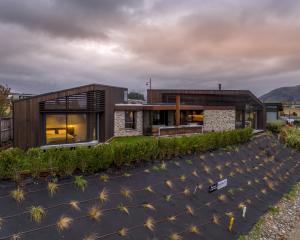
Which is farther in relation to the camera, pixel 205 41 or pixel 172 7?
pixel 205 41

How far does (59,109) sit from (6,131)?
15.9 feet

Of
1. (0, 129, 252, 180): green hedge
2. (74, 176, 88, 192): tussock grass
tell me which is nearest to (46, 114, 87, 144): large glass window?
(0, 129, 252, 180): green hedge

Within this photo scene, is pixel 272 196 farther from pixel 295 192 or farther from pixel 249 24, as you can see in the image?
pixel 249 24

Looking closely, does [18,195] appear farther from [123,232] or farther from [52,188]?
[123,232]

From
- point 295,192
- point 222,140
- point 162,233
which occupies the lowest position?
point 295,192

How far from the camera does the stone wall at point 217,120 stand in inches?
1027

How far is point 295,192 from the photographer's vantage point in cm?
1248

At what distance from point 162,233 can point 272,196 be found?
7589 mm

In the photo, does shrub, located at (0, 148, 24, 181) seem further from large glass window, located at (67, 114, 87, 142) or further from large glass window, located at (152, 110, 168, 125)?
large glass window, located at (152, 110, 168, 125)

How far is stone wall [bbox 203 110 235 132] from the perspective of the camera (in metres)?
26.1

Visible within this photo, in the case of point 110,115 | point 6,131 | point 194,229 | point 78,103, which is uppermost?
point 78,103

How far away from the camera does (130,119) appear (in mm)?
21438

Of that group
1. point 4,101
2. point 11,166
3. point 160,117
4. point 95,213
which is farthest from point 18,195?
point 4,101

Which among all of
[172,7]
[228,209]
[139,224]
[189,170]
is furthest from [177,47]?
[139,224]
